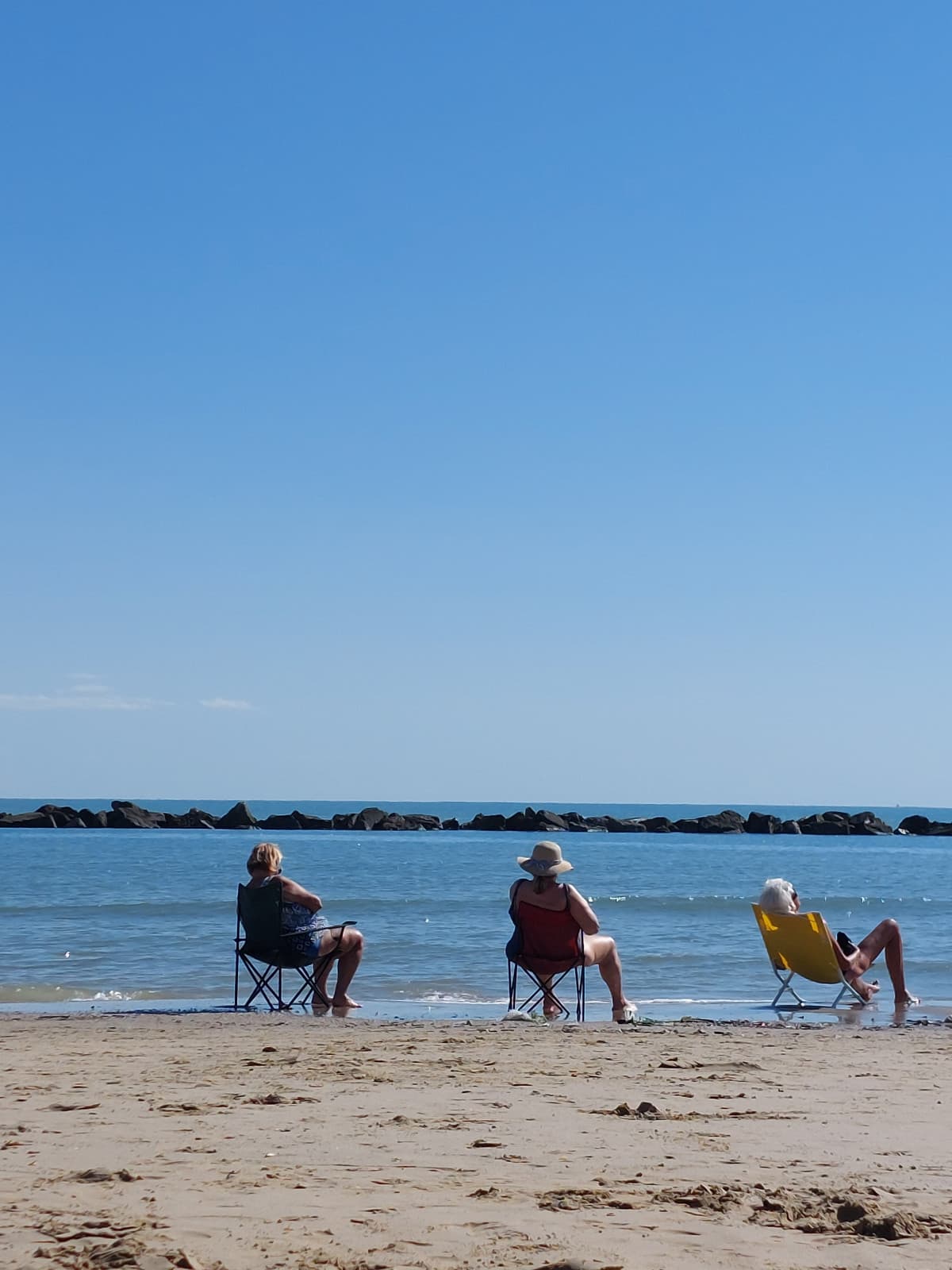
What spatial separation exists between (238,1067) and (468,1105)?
1.40 m

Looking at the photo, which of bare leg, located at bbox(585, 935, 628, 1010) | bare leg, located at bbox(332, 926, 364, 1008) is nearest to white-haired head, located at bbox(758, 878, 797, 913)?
bare leg, located at bbox(585, 935, 628, 1010)

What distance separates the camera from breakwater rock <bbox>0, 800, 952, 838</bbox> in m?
59.6

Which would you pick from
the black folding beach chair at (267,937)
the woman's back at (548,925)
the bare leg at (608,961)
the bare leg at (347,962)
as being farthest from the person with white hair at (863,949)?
the black folding beach chair at (267,937)

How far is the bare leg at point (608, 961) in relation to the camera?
8.60 meters

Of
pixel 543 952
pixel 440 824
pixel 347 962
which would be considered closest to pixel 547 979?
pixel 543 952

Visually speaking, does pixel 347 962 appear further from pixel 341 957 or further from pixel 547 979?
pixel 547 979

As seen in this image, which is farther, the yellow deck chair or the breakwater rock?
the breakwater rock

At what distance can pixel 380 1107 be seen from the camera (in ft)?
16.2

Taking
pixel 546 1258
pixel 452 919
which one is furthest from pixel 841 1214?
pixel 452 919

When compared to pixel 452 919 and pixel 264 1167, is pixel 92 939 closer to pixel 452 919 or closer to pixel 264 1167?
pixel 452 919

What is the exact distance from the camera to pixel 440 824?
215ft

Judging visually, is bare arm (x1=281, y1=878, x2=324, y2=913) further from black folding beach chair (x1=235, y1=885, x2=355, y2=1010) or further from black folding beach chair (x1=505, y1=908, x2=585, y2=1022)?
black folding beach chair (x1=505, y1=908, x2=585, y2=1022)

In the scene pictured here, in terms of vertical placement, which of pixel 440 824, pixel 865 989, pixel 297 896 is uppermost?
pixel 297 896

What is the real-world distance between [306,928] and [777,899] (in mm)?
3240
